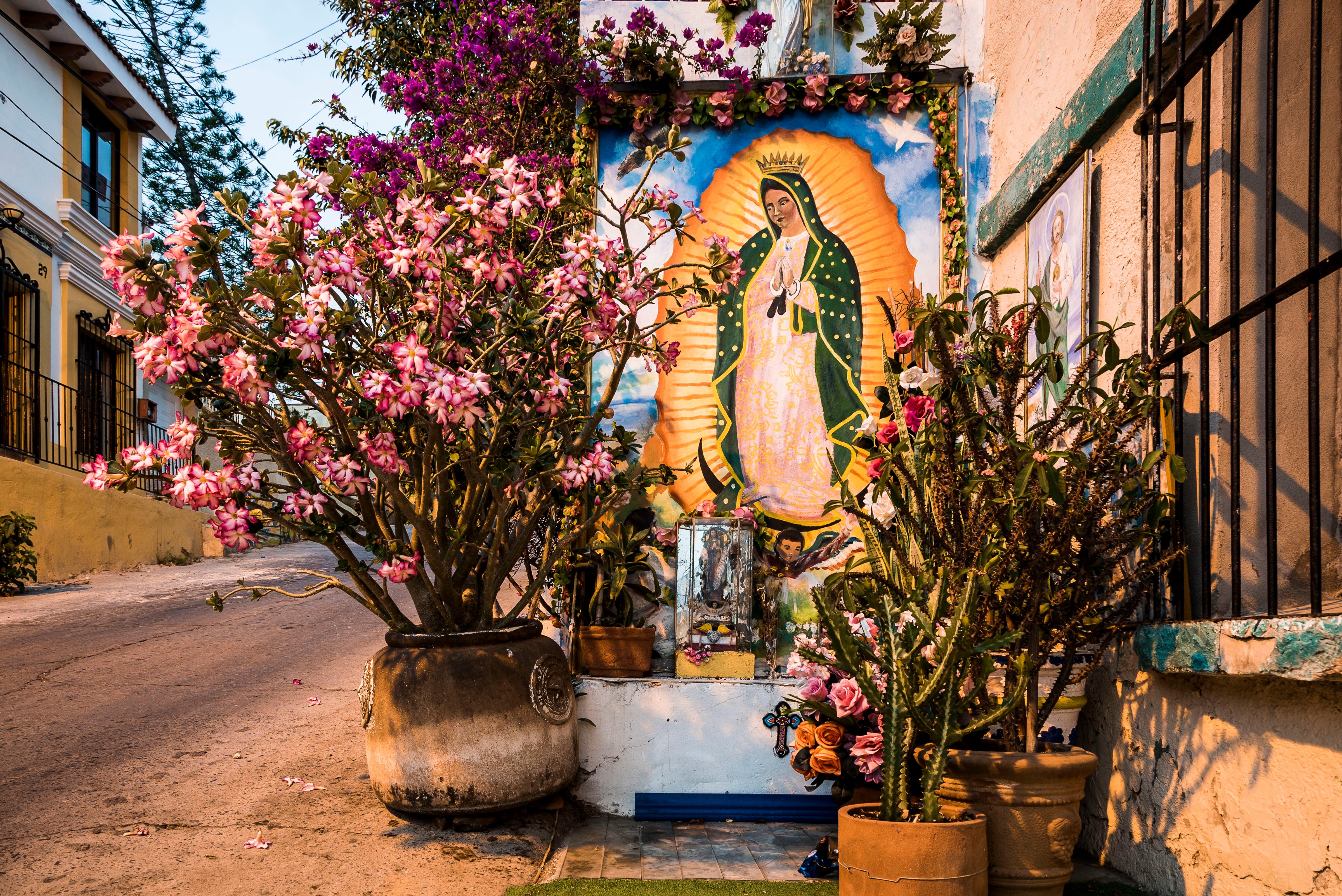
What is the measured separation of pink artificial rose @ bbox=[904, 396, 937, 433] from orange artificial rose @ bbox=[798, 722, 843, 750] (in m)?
1.06

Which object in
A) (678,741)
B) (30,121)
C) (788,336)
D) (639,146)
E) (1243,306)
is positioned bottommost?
(678,741)

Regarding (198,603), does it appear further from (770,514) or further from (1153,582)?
(1153,582)

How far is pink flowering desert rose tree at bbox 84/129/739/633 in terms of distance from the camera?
10.6ft

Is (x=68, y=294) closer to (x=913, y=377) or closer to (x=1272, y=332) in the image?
(x=913, y=377)

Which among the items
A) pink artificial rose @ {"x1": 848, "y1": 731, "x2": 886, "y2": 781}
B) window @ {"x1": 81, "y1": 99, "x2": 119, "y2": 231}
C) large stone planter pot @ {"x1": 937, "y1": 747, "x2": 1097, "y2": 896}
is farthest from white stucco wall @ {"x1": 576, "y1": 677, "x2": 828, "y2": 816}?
window @ {"x1": 81, "y1": 99, "x2": 119, "y2": 231}

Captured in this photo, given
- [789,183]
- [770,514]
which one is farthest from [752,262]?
[770,514]

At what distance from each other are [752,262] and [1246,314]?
3.13 meters

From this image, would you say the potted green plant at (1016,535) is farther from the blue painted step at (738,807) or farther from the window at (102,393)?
the window at (102,393)

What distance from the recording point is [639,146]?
5547 millimetres

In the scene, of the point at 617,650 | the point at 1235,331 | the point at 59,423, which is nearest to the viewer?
the point at 1235,331

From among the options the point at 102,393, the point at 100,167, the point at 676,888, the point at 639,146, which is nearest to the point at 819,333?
the point at 639,146

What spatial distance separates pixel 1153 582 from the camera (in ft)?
10.3

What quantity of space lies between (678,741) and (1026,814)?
5.88 feet

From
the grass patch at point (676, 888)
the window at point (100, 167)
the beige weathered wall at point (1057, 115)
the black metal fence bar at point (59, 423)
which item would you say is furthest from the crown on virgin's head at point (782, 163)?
the window at point (100, 167)
